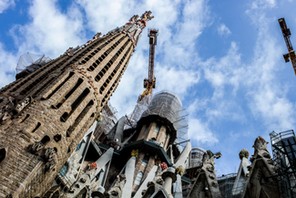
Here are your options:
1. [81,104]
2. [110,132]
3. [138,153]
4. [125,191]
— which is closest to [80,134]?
[81,104]

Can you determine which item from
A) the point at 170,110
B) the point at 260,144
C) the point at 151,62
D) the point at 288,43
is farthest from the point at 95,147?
the point at 151,62

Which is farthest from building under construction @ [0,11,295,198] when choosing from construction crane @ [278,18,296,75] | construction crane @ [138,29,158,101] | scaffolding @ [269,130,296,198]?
construction crane @ [138,29,158,101]

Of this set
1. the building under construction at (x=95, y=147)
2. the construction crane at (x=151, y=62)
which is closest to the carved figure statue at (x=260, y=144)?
the building under construction at (x=95, y=147)

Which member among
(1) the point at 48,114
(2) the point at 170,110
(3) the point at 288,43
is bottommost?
(1) the point at 48,114

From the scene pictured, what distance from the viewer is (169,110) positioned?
35625 millimetres

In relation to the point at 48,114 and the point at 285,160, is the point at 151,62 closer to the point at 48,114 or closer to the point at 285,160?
the point at 48,114

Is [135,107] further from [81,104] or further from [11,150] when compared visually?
[11,150]

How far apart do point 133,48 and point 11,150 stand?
748 inches

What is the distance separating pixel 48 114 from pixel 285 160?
10.2 m

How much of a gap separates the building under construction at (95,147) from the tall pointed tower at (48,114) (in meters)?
0.04

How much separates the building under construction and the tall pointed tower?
0.04 m

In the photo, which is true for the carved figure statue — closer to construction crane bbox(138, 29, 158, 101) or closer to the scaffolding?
the scaffolding

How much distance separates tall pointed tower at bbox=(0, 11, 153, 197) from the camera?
50.8ft

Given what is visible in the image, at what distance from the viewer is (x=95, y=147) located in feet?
95.0
